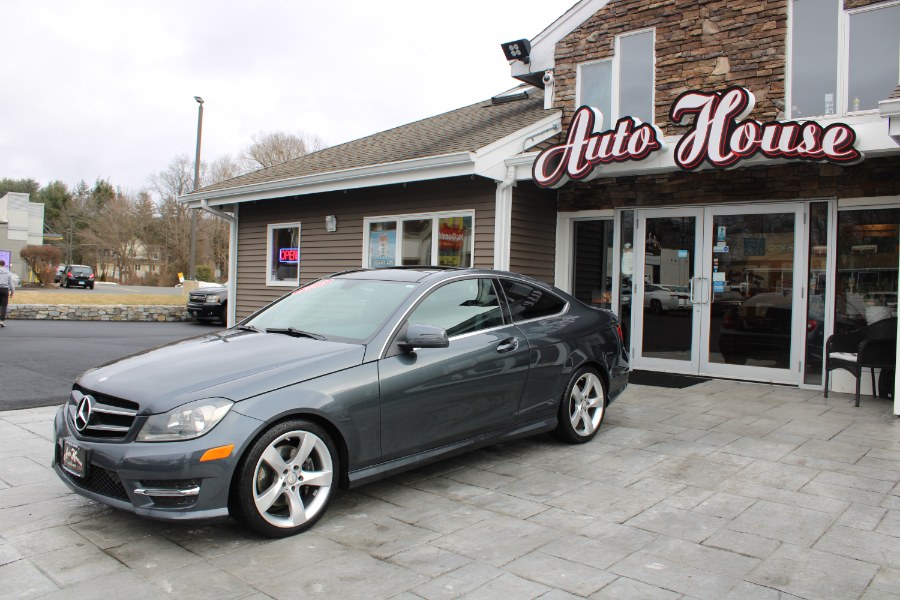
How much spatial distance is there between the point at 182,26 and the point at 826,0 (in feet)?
29.8

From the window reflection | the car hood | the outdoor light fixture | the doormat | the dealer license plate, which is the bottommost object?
the doormat

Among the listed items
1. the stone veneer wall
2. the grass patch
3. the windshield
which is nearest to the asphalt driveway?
the stone veneer wall

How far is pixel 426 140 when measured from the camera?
1083 centimetres

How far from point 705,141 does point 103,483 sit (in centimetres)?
636

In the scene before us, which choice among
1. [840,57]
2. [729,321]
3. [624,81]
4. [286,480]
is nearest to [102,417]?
[286,480]

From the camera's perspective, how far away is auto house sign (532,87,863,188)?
21.3ft

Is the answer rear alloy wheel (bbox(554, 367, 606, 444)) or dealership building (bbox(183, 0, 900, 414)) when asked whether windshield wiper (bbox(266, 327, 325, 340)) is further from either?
dealership building (bbox(183, 0, 900, 414))

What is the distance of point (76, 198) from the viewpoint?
68312mm

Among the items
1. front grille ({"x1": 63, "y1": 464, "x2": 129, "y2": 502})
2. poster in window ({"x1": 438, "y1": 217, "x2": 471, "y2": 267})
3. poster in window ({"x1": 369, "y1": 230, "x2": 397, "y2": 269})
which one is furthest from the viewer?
poster in window ({"x1": 369, "y1": 230, "x2": 397, "y2": 269})

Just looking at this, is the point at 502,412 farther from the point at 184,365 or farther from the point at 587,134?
the point at 587,134

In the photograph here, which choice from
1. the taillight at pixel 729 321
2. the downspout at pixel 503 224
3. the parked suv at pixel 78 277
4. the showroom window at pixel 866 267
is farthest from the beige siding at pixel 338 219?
the parked suv at pixel 78 277

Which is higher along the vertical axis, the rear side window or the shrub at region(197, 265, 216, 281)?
the shrub at region(197, 265, 216, 281)

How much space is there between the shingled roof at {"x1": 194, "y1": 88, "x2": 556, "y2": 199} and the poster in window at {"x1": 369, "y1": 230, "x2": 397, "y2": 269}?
1.17m

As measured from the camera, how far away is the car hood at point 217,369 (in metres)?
3.32
